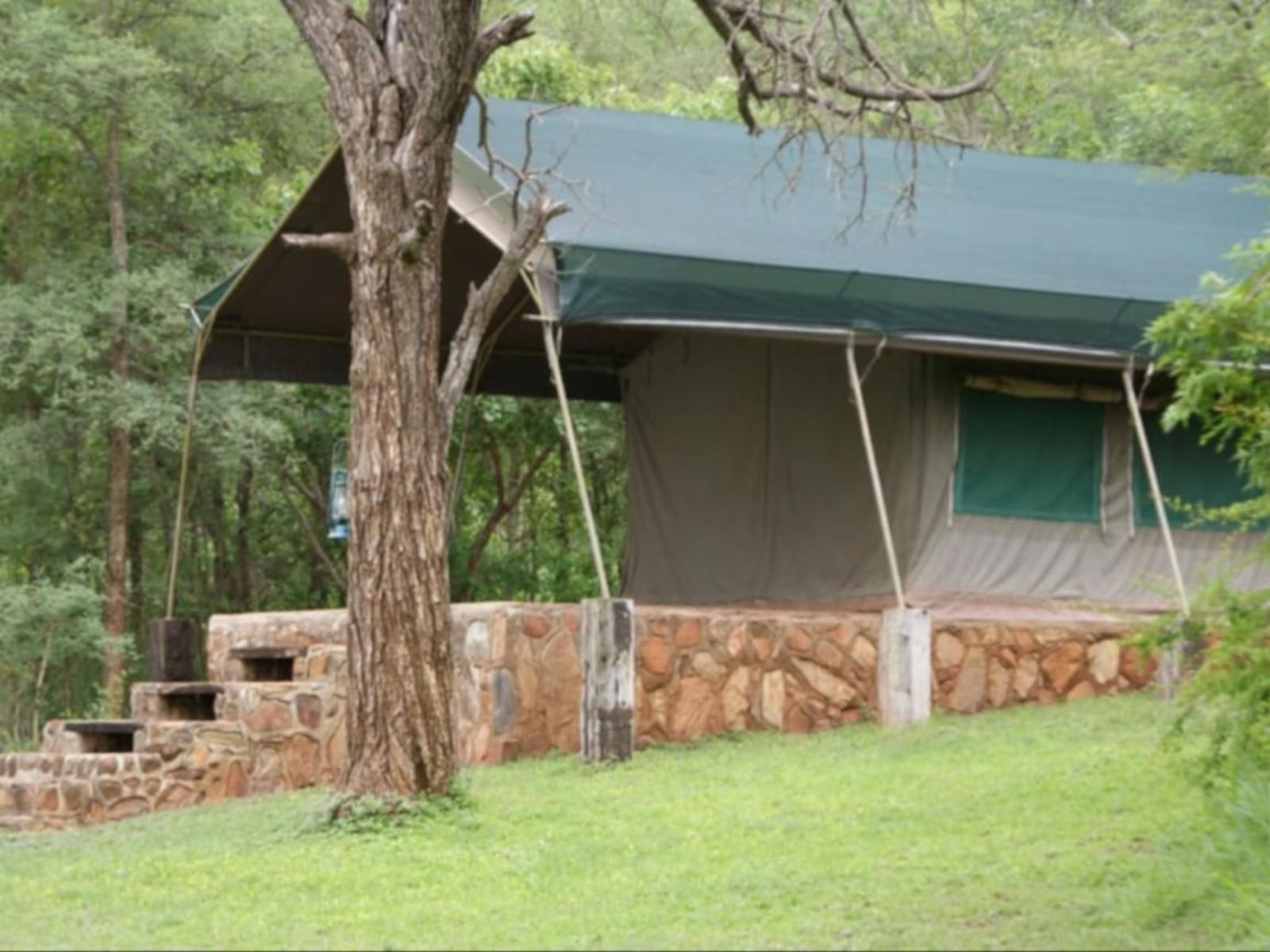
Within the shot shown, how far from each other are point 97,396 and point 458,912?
10674 millimetres

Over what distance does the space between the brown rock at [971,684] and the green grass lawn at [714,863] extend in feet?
3.95

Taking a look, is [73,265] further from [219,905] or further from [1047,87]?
[219,905]

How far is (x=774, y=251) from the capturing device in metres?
12.1

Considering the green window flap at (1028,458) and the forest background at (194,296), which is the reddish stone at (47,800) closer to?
the green window flap at (1028,458)

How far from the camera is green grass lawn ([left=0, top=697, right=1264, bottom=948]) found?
6816mm

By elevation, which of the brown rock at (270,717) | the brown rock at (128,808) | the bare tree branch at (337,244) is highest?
the bare tree branch at (337,244)

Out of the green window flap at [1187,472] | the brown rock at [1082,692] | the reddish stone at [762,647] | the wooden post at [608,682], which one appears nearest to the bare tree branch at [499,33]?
the wooden post at [608,682]

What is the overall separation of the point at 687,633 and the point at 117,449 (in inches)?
287

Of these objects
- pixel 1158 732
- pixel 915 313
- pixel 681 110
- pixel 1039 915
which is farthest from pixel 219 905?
pixel 681 110

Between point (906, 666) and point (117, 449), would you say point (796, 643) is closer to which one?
point (906, 666)

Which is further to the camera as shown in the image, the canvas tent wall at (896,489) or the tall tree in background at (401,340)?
the canvas tent wall at (896,489)

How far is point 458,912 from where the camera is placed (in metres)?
7.21

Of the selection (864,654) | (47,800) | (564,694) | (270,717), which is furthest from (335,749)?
(864,654)

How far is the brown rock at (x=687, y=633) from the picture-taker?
471 inches
